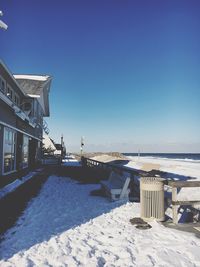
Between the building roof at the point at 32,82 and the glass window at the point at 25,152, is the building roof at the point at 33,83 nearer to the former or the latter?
the building roof at the point at 32,82

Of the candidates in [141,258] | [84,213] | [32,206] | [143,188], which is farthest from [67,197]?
[141,258]

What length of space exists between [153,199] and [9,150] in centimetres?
920

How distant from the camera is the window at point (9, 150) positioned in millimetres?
12509

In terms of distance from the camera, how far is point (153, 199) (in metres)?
6.28

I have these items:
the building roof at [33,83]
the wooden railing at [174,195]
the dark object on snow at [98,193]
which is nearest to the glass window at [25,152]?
the building roof at [33,83]

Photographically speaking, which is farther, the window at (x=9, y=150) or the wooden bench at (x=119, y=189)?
the window at (x=9, y=150)

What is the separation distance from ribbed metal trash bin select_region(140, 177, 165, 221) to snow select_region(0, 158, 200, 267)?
25cm

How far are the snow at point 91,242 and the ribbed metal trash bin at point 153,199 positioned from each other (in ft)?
0.82

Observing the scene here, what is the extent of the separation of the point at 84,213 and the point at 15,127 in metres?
8.31

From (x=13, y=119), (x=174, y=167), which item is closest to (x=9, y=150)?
(x=13, y=119)

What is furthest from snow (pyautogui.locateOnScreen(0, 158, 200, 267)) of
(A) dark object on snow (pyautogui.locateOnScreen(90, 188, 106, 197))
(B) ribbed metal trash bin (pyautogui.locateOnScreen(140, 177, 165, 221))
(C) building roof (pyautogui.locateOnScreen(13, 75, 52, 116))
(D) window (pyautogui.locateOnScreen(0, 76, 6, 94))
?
(C) building roof (pyautogui.locateOnScreen(13, 75, 52, 116))

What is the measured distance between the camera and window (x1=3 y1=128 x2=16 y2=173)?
1251cm

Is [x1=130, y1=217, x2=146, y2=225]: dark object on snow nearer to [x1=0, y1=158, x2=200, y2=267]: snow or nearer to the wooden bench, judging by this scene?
[x1=0, y1=158, x2=200, y2=267]: snow

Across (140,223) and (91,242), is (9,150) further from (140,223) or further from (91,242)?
(91,242)
